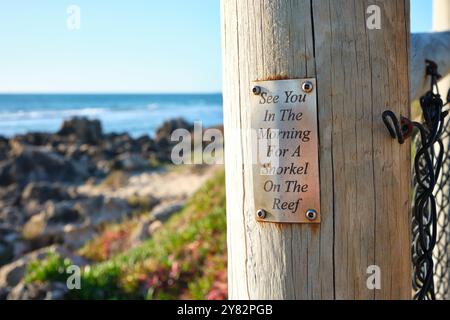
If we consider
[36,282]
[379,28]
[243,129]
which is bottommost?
[36,282]

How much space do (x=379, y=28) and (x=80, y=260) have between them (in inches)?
282

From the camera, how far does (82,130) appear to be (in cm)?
3344

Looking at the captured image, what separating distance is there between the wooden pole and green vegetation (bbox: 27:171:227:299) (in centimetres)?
325

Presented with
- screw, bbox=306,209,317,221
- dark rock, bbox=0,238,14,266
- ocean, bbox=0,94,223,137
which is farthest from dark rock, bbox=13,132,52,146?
screw, bbox=306,209,317,221

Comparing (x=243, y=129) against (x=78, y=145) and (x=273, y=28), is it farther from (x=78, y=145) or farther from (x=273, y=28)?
(x=78, y=145)

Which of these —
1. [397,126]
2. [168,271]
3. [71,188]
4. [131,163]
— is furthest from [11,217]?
[397,126]

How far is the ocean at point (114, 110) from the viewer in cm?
4484

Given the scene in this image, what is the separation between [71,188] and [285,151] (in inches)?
823

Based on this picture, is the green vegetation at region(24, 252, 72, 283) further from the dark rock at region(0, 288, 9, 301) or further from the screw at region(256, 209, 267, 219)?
the screw at region(256, 209, 267, 219)

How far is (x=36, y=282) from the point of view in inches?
220

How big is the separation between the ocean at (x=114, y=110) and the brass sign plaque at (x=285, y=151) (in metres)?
34.0

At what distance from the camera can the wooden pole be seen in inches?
58.4

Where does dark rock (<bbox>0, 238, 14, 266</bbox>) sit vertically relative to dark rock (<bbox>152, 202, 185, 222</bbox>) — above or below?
below
